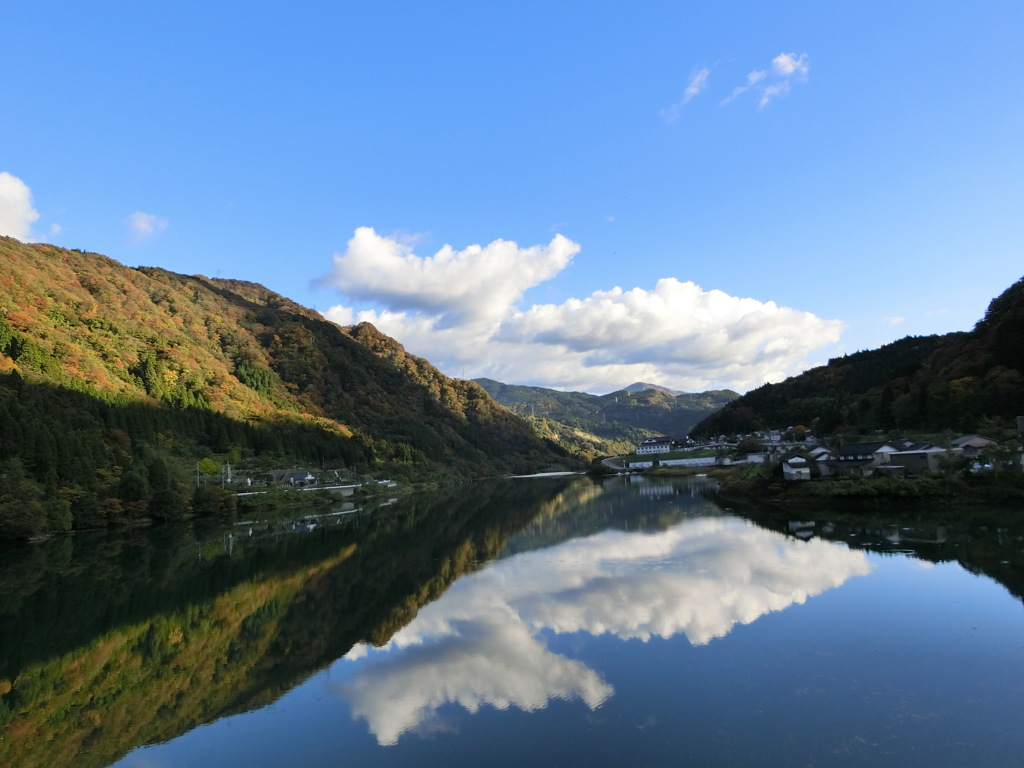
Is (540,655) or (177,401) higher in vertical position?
(177,401)

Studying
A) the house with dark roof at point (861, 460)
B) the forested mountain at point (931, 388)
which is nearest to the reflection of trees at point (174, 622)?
the house with dark roof at point (861, 460)

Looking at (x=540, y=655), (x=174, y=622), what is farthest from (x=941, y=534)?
(x=174, y=622)

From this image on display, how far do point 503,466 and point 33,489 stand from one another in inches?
3488

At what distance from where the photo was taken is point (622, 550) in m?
25.7

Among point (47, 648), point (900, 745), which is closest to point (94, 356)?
point (47, 648)

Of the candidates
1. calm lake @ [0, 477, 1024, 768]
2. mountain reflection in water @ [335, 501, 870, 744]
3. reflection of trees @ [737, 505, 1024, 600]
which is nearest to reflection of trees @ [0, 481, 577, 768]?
calm lake @ [0, 477, 1024, 768]

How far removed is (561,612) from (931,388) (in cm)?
4610

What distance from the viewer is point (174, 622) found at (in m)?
16.9

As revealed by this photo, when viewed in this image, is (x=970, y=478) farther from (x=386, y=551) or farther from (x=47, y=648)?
(x=47, y=648)

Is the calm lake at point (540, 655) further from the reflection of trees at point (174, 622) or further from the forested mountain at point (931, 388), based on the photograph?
the forested mountain at point (931, 388)

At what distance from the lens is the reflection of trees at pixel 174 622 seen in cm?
1044

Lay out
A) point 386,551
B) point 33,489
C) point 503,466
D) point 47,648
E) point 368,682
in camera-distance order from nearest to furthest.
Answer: point 368,682, point 47,648, point 386,551, point 33,489, point 503,466

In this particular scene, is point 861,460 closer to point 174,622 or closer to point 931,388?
point 931,388

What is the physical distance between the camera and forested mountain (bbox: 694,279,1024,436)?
4172 centimetres
